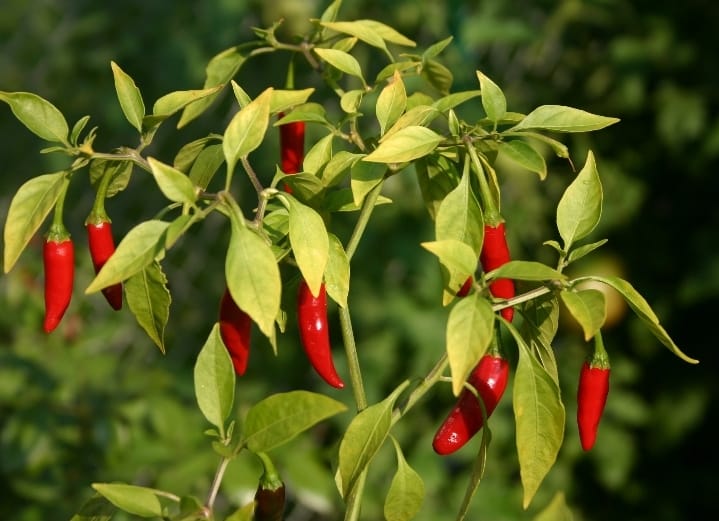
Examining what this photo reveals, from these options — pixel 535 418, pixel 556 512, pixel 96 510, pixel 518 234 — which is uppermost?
pixel 535 418

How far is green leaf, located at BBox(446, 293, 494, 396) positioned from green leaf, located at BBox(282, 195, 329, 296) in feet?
0.33

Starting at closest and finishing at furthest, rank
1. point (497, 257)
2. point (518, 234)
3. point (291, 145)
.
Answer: point (497, 257) → point (291, 145) → point (518, 234)

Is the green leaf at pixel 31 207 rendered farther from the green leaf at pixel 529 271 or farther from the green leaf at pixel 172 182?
the green leaf at pixel 529 271

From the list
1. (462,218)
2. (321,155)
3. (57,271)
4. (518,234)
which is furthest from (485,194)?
(518,234)

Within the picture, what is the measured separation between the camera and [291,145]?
1.15 meters

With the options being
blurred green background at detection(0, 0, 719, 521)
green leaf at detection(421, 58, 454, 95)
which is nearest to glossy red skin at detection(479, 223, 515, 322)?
green leaf at detection(421, 58, 454, 95)

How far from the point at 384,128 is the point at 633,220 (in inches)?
77.8

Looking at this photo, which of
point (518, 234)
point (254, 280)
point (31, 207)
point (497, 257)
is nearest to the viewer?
point (254, 280)

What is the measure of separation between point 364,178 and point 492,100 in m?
0.11

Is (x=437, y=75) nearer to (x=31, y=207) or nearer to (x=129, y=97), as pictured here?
(x=129, y=97)

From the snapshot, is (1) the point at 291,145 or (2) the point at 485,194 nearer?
(2) the point at 485,194

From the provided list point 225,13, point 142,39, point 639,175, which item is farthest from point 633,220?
point 142,39

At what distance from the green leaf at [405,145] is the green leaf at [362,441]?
0.59ft

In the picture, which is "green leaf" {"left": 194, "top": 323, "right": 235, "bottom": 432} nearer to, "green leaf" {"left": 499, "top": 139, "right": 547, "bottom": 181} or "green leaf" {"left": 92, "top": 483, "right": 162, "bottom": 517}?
"green leaf" {"left": 92, "top": 483, "right": 162, "bottom": 517}
